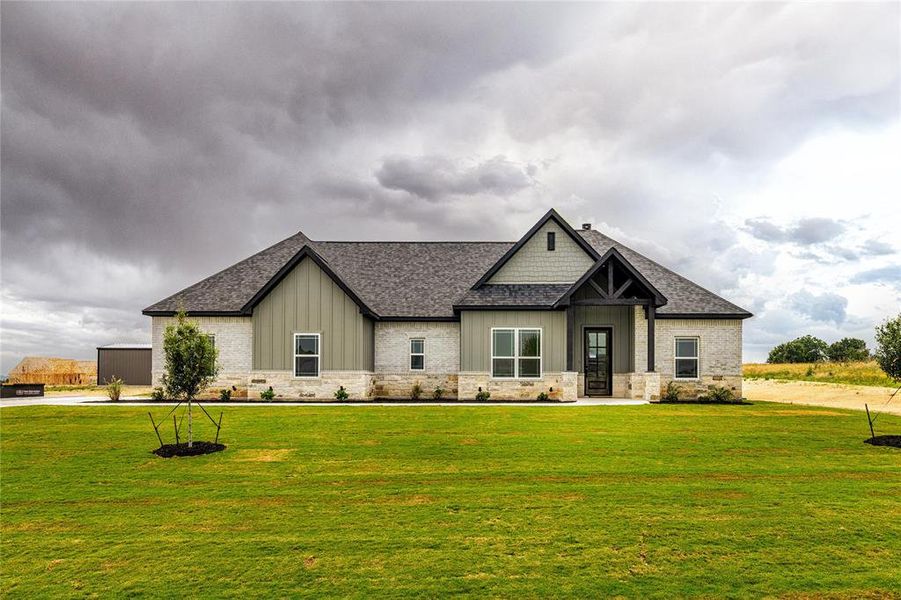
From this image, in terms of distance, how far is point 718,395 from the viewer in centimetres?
2488

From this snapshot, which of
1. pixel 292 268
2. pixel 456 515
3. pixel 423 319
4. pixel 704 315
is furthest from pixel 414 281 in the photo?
pixel 456 515

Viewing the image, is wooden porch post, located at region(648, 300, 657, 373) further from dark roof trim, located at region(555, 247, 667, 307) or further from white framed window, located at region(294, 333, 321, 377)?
white framed window, located at region(294, 333, 321, 377)

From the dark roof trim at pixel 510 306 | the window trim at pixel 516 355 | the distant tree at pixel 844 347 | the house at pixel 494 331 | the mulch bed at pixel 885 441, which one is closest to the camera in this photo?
the mulch bed at pixel 885 441

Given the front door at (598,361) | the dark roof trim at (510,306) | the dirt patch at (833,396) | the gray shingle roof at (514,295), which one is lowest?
the dirt patch at (833,396)

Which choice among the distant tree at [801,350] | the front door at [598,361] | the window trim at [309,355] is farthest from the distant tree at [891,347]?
the distant tree at [801,350]

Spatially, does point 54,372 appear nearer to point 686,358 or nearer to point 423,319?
point 423,319

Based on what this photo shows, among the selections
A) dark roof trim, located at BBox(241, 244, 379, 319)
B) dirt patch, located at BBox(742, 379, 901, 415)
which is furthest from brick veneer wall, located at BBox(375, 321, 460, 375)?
dirt patch, located at BBox(742, 379, 901, 415)

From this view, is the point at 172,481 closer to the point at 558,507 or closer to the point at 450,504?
the point at 450,504

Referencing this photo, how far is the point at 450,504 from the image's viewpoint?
9.11m

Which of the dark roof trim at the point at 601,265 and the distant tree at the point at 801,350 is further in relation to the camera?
the distant tree at the point at 801,350

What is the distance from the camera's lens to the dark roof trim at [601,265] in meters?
23.0

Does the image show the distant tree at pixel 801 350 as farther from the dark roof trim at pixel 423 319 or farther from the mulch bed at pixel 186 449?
the mulch bed at pixel 186 449

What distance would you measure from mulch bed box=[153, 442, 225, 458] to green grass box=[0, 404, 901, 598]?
381 mm

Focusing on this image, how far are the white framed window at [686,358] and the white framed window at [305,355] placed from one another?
15.2 m
